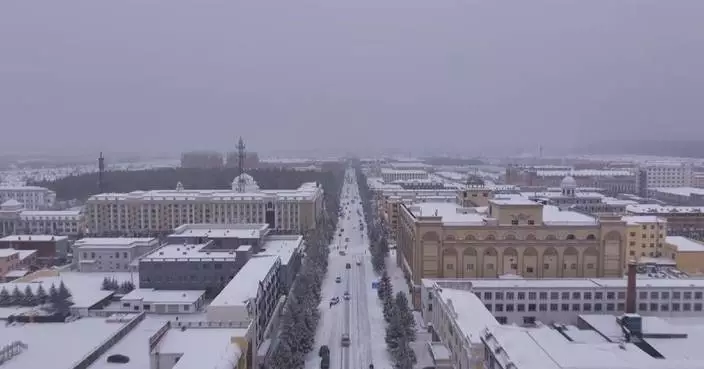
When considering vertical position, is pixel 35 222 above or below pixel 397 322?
above

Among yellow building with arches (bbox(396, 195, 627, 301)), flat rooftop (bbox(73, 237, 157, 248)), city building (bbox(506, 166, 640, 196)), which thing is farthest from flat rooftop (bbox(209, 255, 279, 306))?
city building (bbox(506, 166, 640, 196))

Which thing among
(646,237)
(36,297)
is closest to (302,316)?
(36,297)

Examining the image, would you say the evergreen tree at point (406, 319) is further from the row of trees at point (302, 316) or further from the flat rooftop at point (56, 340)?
the flat rooftop at point (56, 340)

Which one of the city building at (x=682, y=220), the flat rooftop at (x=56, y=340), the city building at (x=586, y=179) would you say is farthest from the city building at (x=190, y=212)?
the city building at (x=586, y=179)

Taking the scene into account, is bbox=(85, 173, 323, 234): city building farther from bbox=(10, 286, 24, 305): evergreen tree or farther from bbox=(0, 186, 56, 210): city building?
bbox=(10, 286, 24, 305): evergreen tree

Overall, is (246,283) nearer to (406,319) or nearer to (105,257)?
(406,319)
